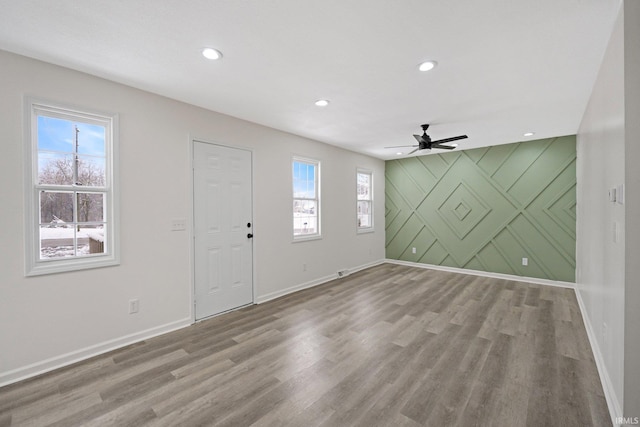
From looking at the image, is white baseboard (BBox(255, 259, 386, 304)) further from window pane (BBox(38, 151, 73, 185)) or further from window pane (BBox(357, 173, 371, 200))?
window pane (BBox(38, 151, 73, 185))

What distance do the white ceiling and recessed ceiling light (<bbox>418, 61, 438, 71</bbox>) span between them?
59mm

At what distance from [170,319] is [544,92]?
4854mm

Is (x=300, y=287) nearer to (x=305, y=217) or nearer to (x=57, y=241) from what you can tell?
(x=305, y=217)

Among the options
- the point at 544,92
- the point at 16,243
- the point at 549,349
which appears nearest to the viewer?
the point at 16,243

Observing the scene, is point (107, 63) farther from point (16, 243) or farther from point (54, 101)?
point (16, 243)

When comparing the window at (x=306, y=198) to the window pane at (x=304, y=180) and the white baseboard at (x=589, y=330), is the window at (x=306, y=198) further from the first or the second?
the white baseboard at (x=589, y=330)

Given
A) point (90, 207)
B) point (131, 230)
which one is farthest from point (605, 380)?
point (90, 207)

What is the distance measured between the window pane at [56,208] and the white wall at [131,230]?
0.17m

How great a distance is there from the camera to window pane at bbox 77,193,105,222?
2.62 metres

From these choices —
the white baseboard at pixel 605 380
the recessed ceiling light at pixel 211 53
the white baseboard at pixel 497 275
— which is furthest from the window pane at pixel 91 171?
the white baseboard at pixel 497 275

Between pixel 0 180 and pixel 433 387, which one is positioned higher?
pixel 0 180

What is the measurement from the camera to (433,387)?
6.87 ft

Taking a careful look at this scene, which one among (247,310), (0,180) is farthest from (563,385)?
(0,180)

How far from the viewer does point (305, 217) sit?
16.4ft
